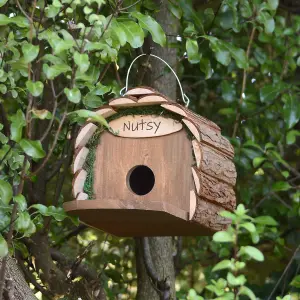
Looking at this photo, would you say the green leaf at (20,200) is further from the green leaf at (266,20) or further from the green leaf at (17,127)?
the green leaf at (266,20)

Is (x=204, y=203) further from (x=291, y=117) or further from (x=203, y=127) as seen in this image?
(x=291, y=117)

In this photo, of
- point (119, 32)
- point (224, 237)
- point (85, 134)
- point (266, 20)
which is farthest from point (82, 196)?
point (266, 20)

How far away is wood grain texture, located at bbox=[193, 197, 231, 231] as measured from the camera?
2.40m

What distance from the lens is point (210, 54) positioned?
11.5ft

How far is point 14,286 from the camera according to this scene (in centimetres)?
237

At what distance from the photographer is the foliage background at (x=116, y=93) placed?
7.28 ft

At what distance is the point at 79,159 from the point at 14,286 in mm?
433

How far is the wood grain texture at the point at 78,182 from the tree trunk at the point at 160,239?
664mm

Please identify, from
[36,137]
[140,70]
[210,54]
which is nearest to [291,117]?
[210,54]

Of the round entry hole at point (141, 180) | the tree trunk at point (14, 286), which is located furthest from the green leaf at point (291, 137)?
the tree trunk at point (14, 286)

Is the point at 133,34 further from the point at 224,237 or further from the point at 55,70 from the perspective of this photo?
the point at 224,237

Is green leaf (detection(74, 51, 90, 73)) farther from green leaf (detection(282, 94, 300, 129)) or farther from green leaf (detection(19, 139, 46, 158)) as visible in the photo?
green leaf (detection(282, 94, 300, 129))

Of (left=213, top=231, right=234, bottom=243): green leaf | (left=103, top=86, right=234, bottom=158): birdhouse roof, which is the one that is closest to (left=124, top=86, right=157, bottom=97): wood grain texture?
(left=103, top=86, right=234, bottom=158): birdhouse roof

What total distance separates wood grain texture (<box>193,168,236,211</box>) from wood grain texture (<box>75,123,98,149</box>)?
1.15 feet
